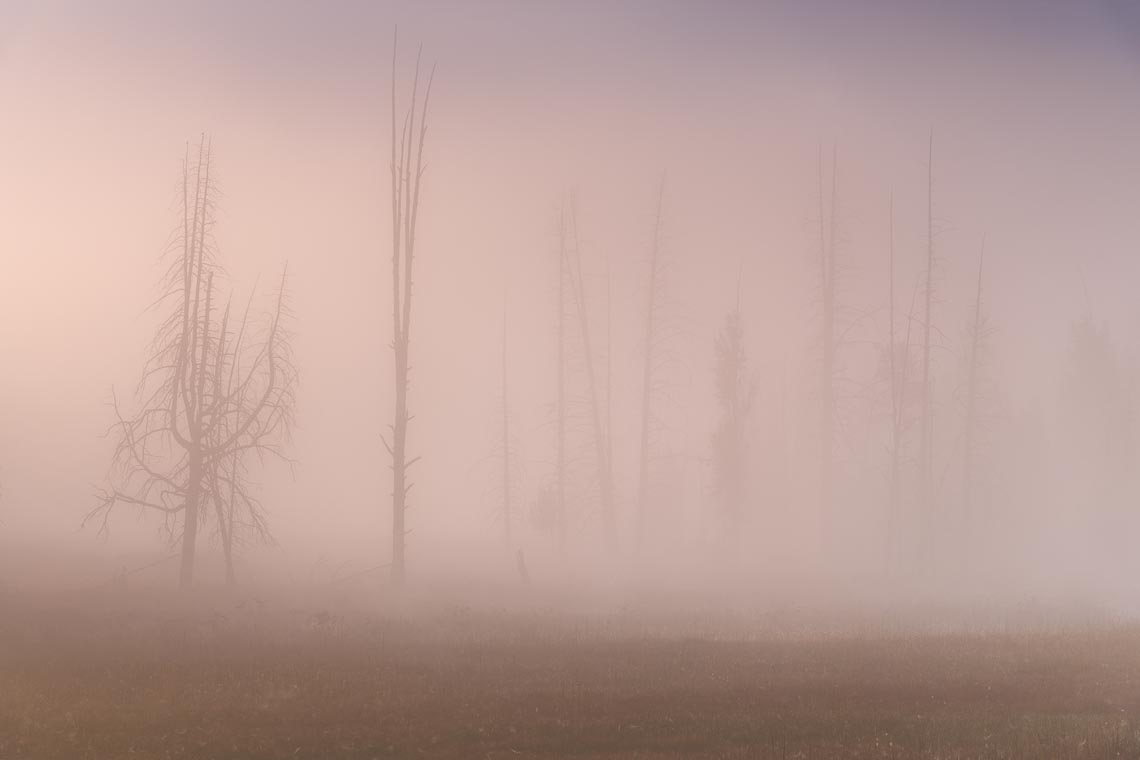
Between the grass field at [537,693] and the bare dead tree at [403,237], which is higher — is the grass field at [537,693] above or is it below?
below

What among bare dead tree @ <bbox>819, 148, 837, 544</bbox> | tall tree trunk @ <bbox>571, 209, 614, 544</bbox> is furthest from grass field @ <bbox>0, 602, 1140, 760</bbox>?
bare dead tree @ <bbox>819, 148, 837, 544</bbox>

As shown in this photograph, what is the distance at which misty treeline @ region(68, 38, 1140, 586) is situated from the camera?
31.1 metres

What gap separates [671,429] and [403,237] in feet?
100

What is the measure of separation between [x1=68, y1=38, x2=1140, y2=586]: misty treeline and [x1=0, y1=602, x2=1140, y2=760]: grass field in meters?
9.12

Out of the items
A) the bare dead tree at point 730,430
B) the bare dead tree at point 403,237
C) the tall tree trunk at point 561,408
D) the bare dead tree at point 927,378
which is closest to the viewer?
the bare dead tree at point 403,237

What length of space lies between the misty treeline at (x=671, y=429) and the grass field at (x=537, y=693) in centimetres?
912

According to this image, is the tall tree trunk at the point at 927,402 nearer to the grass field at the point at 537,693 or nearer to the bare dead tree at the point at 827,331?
the bare dead tree at the point at 827,331

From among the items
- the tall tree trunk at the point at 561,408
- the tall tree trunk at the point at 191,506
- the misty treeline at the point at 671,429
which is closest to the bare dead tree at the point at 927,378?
the misty treeline at the point at 671,429

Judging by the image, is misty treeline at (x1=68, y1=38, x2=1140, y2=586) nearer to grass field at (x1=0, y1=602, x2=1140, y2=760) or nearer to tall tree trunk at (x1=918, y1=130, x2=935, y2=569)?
tall tree trunk at (x1=918, y1=130, x2=935, y2=569)

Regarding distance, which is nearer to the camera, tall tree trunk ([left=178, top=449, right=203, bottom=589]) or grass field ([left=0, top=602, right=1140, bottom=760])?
grass field ([left=0, top=602, right=1140, bottom=760])

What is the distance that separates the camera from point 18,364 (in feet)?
282

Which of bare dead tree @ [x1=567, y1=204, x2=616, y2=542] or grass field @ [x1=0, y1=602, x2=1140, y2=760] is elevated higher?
bare dead tree @ [x1=567, y1=204, x2=616, y2=542]

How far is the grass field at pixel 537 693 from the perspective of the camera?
13438 mm

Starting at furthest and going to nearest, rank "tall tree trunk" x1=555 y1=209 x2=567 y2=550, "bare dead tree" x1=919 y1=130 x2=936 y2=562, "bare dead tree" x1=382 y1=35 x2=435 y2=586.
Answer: "tall tree trunk" x1=555 y1=209 x2=567 y2=550, "bare dead tree" x1=919 y1=130 x2=936 y2=562, "bare dead tree" x1=382 y1=35 x2=435 y2=586
